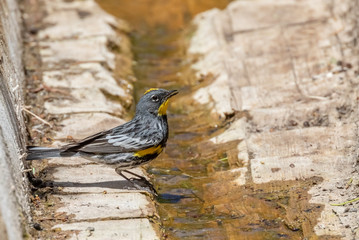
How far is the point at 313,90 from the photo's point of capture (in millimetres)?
8992

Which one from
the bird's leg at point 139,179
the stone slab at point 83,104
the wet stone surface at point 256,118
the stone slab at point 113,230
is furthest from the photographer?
→ the stone slab at point 83,104

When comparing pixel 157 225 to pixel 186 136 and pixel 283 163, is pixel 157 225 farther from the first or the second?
pixel 186 136

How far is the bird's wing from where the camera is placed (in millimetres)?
6859

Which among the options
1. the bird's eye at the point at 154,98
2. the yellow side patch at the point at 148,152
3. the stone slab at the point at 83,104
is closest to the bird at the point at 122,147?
the yellow side patch at the point at 148,152

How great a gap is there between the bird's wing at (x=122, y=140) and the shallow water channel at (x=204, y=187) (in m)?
0.60

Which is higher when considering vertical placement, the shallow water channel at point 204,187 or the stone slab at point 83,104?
the stone slab at point 83,104

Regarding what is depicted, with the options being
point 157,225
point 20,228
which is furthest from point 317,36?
point 20,228

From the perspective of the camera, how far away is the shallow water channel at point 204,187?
6223mm

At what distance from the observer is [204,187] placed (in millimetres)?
7211

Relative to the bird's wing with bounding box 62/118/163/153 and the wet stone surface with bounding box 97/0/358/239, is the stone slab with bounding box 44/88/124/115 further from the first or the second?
the bird's wing with bounding box 62/118/163/153

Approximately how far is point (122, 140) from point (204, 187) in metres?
1.05

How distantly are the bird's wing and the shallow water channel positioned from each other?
1.97ft

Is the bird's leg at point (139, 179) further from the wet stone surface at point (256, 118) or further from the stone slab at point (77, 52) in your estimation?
the stone slab at point (77, 52)

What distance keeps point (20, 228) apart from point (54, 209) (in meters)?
1.02
